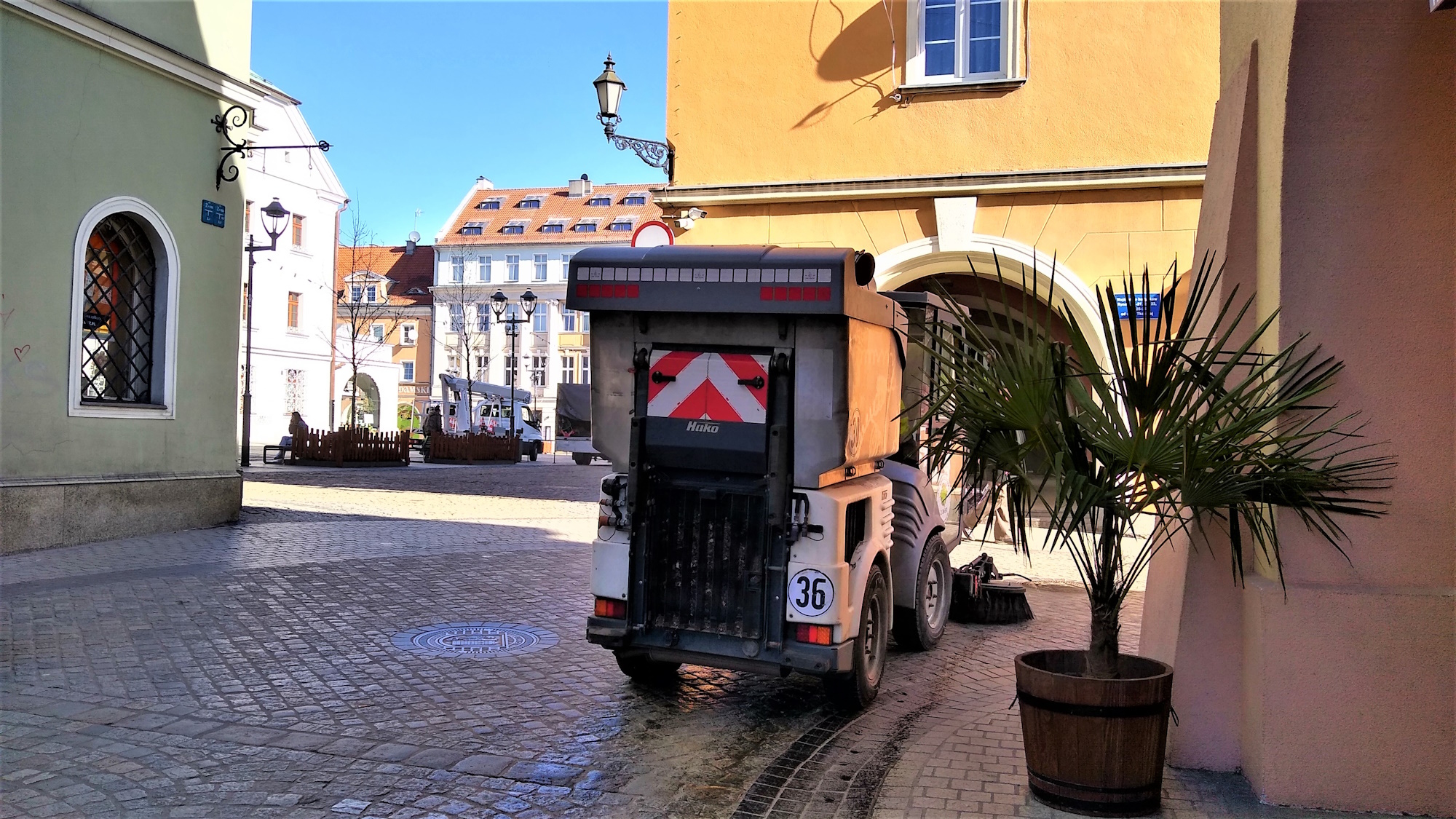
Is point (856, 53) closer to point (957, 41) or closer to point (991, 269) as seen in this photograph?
point (957, 41)

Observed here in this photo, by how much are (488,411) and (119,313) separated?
3450cm

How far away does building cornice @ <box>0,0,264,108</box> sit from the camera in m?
10.4

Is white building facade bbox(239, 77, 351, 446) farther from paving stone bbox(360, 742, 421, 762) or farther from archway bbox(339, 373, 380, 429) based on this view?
paving stone bbox(360, 742, 421, 762)

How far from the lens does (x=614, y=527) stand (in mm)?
5852

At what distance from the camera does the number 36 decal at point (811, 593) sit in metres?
5.50

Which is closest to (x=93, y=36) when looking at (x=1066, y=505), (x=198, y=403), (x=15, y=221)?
(x=15, y=221)

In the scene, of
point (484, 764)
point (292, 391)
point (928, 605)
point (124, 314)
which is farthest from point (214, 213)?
point (292, 391)

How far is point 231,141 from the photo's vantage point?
1277 centimetres

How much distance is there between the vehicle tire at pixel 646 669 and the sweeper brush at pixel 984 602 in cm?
312

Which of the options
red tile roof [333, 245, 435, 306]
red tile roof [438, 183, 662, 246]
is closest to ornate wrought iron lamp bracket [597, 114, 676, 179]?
red tile roof [438, 183, 662, 246]

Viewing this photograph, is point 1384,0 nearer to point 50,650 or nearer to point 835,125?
point 50,650

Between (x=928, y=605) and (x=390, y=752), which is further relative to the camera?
(x=928, y=605)

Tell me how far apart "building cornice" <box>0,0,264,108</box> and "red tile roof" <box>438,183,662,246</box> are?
54.8m

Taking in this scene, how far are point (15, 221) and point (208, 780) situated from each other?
7816 millimetres
